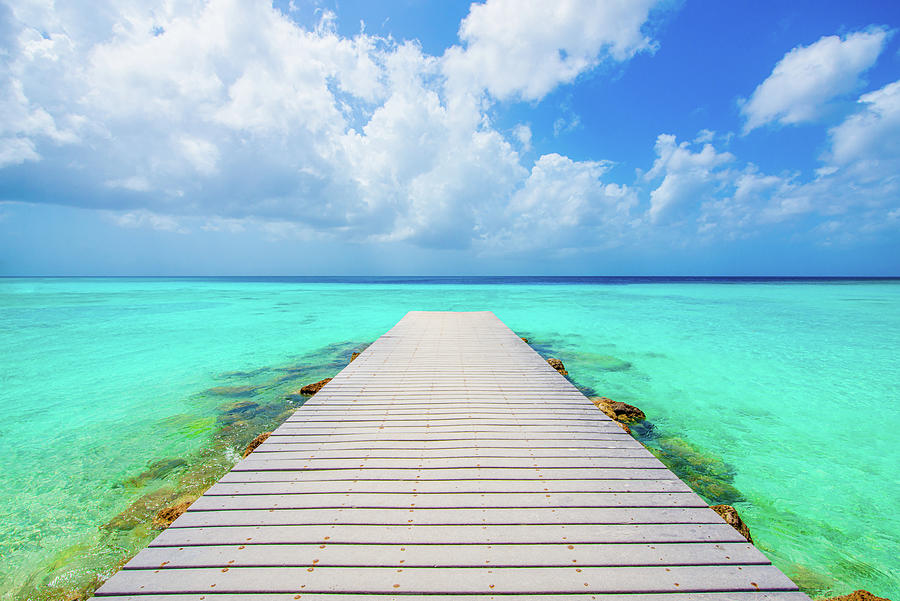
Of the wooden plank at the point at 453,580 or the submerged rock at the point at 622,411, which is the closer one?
the wooden plank at the point at 453,580

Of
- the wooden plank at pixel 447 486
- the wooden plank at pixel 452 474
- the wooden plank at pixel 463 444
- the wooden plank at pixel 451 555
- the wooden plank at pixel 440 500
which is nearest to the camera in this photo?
the wooden plank at pixel 451 555

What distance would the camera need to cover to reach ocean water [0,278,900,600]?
12.9 feet

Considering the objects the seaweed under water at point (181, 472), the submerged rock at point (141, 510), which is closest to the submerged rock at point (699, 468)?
the seaweed under water at point (181, 472)

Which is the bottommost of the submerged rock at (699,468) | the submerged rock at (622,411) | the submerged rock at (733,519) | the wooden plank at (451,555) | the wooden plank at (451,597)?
the submerged rock at (699,468)

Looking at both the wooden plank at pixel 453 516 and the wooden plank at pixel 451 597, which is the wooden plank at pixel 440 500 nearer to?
the wooden plank at pixel 453 516

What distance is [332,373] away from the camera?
9.91m

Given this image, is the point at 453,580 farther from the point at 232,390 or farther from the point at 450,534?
the point at 232,390

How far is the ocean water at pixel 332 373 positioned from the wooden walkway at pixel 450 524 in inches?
75.0

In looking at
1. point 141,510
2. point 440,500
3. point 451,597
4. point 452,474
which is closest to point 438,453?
point 452,474

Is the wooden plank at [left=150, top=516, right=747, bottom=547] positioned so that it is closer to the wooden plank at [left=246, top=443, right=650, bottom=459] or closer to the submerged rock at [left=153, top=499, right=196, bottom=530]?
the wooden plank at [left=246, top=443, right=650, bottom=459]

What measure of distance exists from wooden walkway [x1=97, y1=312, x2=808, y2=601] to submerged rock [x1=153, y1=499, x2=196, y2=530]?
1241 mm

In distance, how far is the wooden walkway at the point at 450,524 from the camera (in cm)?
216

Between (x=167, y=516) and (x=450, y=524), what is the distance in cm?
348

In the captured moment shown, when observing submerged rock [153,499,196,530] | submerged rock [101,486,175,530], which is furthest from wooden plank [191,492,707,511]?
submerged rock [101,486,175,530]
